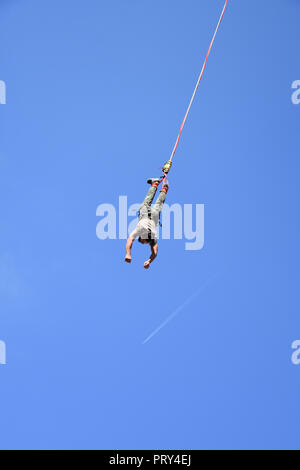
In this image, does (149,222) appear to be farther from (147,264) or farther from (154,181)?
(154,181)

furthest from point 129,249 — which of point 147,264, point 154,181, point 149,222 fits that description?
point 154,181

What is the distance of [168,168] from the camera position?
11617mm

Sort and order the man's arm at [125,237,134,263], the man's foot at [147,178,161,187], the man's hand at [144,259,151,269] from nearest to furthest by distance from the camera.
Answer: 1. the man's arm at [125,237,134,263]
2. the man's hand at [144,259,151,269]
3. the man's foot at [147,178,161,187]

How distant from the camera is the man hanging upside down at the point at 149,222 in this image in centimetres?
1067

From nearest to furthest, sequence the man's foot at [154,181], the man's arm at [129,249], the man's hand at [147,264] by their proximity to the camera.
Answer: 1. the man's arm at [129,249]
2. the man's hand at [147,264]
3. the man's foot at [154,181]

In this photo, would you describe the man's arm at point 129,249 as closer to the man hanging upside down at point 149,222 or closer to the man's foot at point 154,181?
the man hanging upside down at point 149,222

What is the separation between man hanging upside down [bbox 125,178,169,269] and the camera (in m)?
10.7

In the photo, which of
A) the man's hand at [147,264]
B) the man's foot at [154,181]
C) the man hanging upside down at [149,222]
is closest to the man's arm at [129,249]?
the man hanging upside down at [149,222]

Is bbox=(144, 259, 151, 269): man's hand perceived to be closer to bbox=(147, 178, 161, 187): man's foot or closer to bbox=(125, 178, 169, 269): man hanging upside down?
bbox=(125, 178, 169, 269): man hanging upside down

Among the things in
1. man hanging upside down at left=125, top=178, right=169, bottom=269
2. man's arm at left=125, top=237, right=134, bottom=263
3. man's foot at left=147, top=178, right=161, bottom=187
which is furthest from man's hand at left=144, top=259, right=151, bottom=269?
man's foot at left=147, top=178, right=161, bottom=187
